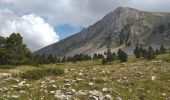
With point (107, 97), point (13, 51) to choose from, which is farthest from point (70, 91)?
point (13, 51)

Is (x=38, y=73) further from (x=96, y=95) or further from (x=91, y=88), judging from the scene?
(x=96, y=95)

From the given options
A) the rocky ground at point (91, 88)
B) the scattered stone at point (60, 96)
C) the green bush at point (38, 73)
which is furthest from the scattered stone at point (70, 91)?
the green bush at point (38, 73)

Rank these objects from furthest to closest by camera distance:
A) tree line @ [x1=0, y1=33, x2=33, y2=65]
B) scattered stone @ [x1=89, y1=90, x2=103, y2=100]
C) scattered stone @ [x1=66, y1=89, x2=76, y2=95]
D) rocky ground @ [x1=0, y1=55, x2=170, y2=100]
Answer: tree line @ [x1=0, y1=33, x2=33, y2=65], scattered stone @ [x1=66, y1=89, x2=76, y2=95], rocky ground @ [x1=0, y1=55, x2=170, y2=100], scattered stone @ [x1=89, y1=90, x2=103, y2=100]

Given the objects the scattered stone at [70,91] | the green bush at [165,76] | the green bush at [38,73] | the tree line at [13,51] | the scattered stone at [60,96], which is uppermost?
the tree line at [13,51]

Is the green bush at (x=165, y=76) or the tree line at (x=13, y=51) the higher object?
the tree line at (x=13, y=51)

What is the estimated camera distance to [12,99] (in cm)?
2359

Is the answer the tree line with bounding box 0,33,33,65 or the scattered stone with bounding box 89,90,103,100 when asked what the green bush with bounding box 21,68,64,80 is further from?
the tree line with bounding box 0,33,33,65

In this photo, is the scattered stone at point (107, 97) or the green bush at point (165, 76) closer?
the scattered stone at point (107, 97)

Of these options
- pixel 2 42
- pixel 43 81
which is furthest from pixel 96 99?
pixel 2 42

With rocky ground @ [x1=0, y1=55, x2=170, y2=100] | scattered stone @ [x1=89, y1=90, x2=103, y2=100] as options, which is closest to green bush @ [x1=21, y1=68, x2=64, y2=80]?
rocky ground @ [x1=0, y1=55, x2=170, y2=100]

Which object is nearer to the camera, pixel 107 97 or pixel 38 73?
pixel 107 97

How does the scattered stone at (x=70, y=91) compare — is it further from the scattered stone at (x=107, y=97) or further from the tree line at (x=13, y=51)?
the tree line at (x=13, y=51)

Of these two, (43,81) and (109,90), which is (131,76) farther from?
(43,81)

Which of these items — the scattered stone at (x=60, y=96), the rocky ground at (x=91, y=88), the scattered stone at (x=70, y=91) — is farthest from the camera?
the scattered stone at (x=70, y=91)
